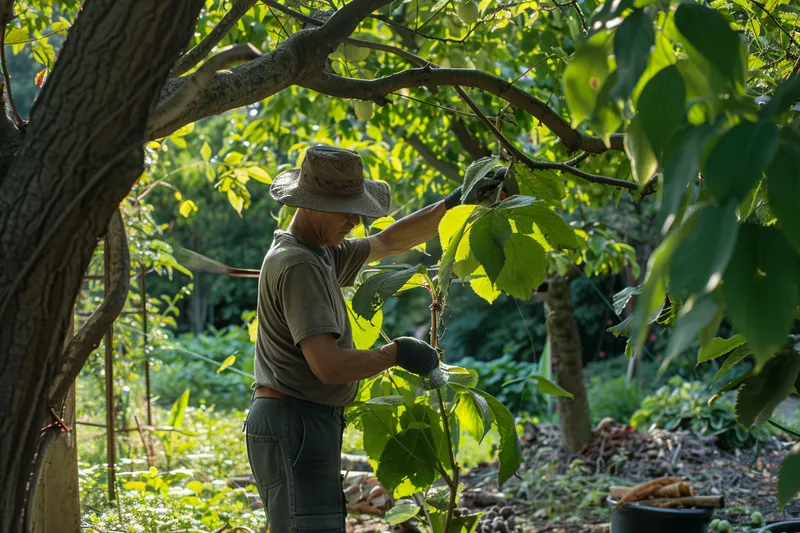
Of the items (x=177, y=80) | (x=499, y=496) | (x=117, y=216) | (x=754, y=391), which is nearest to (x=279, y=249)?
(x=117, y=216)

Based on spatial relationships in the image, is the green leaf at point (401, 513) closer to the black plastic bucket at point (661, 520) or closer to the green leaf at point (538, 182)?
the black plastic bucket at point (661, 520)

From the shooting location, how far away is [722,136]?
2.44 feet

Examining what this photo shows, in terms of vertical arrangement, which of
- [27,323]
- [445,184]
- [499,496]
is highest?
[445,184]

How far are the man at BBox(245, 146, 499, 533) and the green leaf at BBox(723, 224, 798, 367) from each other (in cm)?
159

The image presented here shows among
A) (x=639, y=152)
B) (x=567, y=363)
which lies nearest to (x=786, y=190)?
(x=639, y=152)

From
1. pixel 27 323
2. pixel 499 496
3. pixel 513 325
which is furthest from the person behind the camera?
pixel 513 325

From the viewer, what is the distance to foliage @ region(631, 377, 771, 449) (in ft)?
18.7

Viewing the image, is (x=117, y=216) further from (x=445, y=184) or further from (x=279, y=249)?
(x=445, y=184)

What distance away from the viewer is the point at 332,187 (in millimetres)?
2418

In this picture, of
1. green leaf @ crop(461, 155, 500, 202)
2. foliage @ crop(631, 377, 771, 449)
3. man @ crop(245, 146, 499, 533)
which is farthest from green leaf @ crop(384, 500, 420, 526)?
foliage @ crop(631, 377, 771, 449)

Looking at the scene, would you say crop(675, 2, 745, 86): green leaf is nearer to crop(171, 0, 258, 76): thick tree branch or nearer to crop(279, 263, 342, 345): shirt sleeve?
crop(171, 0, 258, 76): thick tree branch

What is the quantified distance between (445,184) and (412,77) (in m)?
3.29

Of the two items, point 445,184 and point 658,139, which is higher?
point 445,184

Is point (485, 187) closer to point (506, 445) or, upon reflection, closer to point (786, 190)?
point (506, 445)
